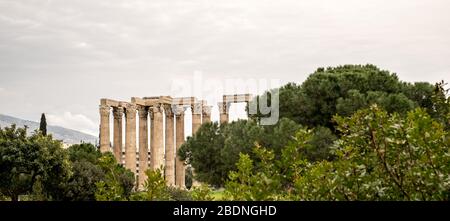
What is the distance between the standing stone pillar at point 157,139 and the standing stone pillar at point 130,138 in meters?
1.55

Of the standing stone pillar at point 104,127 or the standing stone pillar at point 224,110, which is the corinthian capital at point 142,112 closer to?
the standing stone pillar at point 104,127

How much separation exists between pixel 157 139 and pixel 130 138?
217cm

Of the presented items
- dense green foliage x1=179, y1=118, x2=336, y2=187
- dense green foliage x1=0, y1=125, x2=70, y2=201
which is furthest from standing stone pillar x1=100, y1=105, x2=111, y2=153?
dense green foliage x1=0, y1=125, x2=70, y2=201

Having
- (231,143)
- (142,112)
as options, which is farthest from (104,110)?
(231,143)

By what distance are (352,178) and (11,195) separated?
31.3 meters

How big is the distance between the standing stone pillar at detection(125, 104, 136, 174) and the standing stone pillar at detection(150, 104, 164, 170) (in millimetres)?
1551

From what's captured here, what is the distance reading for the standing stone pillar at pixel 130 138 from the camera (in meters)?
49.3

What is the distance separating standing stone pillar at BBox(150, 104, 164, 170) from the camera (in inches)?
1965

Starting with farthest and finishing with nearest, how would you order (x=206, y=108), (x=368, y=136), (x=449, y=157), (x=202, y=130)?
(x=206, y=108), (x=202, y=130), (x=368, y=136), (x=449, y=157)

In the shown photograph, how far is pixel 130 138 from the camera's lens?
→ 5041 cm

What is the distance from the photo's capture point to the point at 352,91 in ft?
87.5

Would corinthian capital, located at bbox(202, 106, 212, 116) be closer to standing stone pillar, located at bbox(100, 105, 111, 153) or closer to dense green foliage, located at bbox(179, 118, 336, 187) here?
standing stone pillar, located at bbox(100, 105, 111, 153)
